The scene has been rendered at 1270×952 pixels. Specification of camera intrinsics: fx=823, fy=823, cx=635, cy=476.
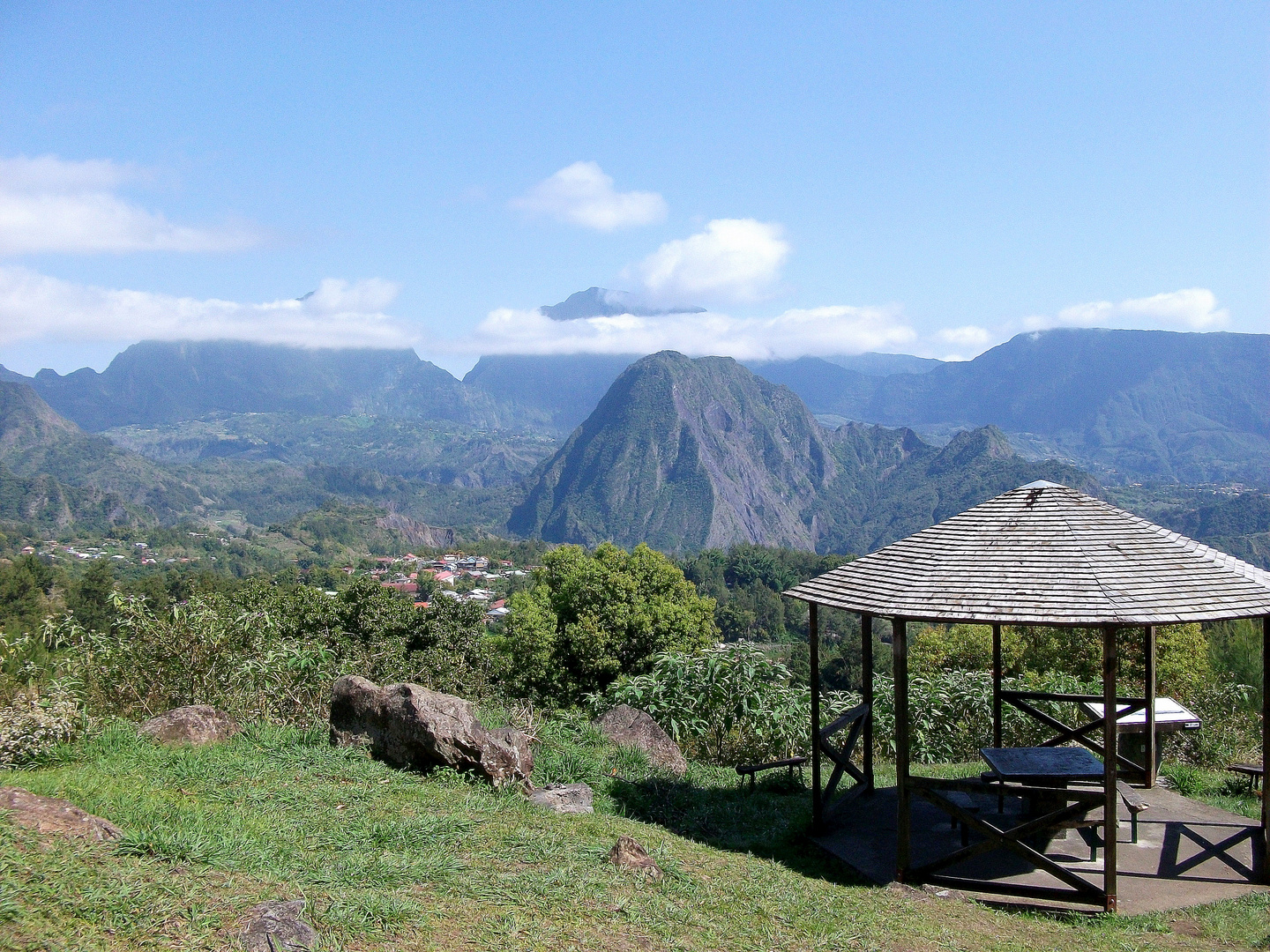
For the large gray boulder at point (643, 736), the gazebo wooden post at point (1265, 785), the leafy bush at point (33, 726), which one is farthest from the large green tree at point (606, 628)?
the gazebo wooden post at point (1265, 785)

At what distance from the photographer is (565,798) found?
292 inches

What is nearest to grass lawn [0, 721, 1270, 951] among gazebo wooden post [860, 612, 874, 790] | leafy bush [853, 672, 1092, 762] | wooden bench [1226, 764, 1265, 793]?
gazebo wooden post [860, 612, 874, 790]

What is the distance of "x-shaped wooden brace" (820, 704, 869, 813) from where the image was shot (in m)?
8.38

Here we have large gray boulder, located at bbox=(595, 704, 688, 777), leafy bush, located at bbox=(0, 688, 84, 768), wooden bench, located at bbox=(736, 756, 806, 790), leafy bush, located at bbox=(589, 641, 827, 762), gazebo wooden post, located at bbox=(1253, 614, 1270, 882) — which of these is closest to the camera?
leafy bush, located at bbox=(0, 688, 84, 768)

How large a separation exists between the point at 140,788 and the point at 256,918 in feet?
8.74

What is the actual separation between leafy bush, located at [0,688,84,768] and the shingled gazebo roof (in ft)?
21.2

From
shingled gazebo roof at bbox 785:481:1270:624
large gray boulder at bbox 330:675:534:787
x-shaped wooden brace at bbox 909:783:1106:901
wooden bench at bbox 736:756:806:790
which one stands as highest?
shingled gazebo roof at bbox 785:481:1270:624

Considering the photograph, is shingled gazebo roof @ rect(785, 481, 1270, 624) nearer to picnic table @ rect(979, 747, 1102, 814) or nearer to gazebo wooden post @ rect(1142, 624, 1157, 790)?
picnic table @ rect(979, 747, 1102, 814)

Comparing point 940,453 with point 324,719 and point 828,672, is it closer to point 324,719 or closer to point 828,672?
point 828,672

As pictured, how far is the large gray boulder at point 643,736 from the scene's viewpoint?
941cm

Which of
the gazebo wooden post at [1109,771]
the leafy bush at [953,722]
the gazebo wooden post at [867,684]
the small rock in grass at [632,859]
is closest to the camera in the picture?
the small rock in grass at [632,859]

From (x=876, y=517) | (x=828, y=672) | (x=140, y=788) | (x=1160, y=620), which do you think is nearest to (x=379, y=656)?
(x=140, y=788)

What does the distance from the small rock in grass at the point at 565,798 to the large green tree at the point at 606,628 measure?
12.1 m

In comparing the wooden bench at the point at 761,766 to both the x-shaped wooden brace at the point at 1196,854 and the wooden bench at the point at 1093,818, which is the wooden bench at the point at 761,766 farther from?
the x-shaped wooden brace at the point at 1196,854
